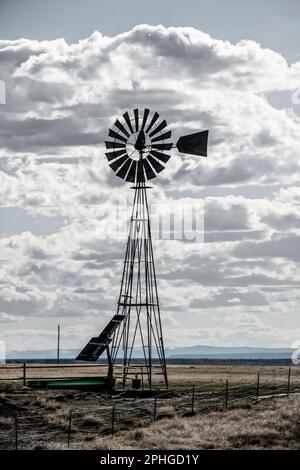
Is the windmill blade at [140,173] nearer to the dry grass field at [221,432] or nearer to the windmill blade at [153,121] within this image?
the windmill blade at [153,121]

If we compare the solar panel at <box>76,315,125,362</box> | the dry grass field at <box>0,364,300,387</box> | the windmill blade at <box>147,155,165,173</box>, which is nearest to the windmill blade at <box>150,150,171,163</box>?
the windmill blade at <box>147,155,165,173</box>

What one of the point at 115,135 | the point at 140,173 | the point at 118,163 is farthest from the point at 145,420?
the point at 115,135

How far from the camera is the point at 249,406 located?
40.9m

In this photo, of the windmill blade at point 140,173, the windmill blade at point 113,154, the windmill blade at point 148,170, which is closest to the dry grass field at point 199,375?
the windmill blade at point 140,173

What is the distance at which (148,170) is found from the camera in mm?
47094

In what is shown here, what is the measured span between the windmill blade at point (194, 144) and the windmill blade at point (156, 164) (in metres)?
1.07

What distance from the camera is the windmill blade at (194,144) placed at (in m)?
46.6

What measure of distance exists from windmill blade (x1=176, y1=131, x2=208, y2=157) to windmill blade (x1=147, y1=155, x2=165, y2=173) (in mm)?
1073

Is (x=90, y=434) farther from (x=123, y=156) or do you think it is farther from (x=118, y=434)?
(x=123, y=156)

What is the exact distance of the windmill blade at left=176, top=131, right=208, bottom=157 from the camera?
153ft

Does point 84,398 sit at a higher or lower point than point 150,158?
lower
